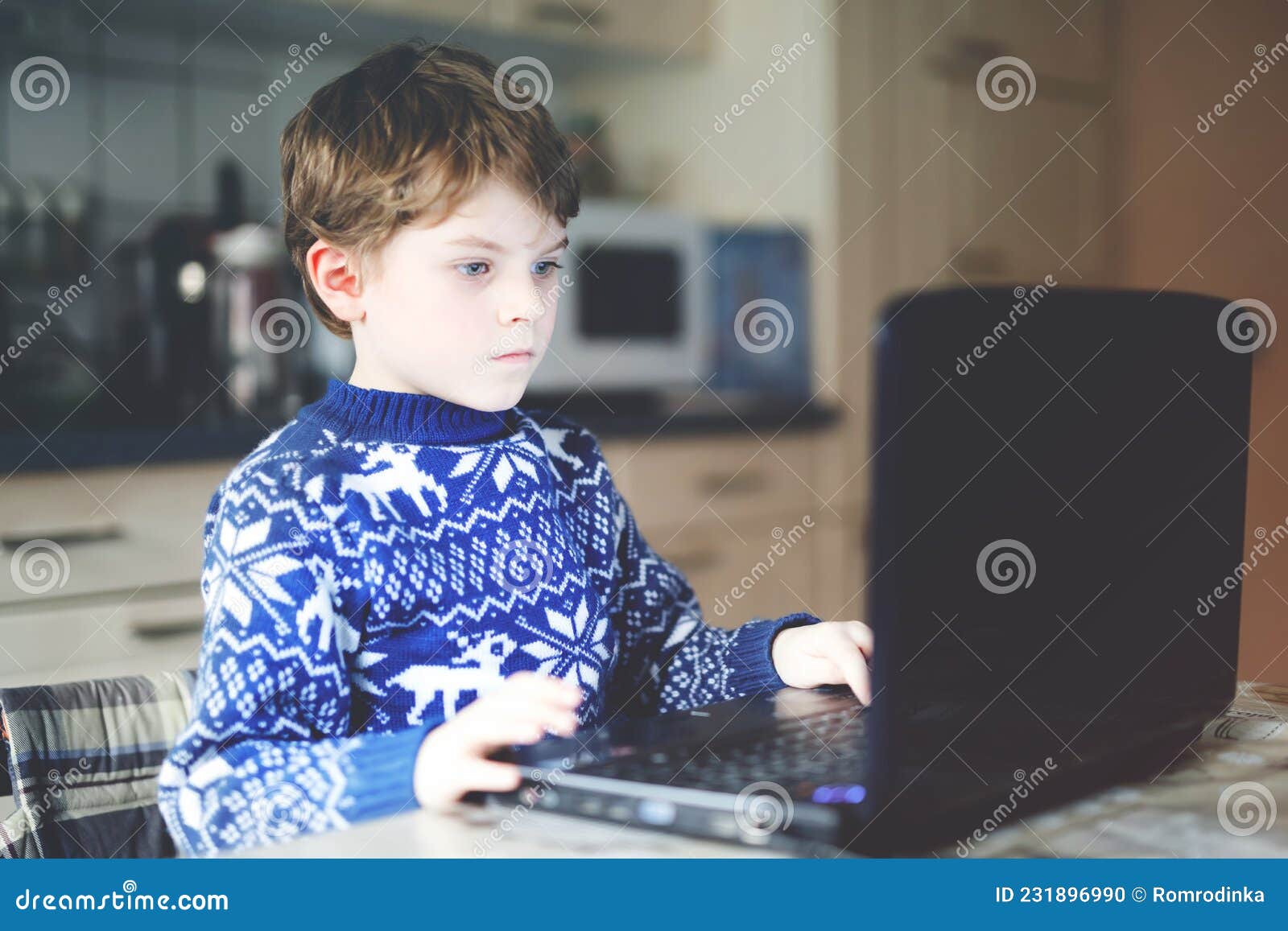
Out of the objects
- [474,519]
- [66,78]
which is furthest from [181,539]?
[474,519]

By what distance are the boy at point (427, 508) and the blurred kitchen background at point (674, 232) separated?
0.96 meters

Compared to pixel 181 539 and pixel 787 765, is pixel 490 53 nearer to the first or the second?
pixel 181 539

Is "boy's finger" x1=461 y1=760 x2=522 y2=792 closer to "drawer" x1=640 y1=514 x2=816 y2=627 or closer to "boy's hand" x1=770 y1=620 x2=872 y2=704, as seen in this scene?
"boy's hand" x1=770 y1=620 x2=872 y2=704

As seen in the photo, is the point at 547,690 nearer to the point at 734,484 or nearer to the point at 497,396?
the point at 497,396

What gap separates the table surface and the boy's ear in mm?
430

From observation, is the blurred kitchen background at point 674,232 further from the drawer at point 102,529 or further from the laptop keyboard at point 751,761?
the laptop keyboard at point 751,761

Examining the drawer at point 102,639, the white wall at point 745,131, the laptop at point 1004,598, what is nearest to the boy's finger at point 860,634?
the laptop at point 1004,598

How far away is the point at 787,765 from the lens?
51 cm

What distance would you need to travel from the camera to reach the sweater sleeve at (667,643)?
0.84m

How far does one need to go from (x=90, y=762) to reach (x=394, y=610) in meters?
0.25

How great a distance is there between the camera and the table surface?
0.44 m

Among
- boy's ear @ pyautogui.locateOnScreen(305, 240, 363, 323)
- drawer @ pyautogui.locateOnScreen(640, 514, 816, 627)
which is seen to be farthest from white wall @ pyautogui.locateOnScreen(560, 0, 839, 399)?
boy's ear @ pyautogui.locateOnScreen(305, 240, 363, 323)

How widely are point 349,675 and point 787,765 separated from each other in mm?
321

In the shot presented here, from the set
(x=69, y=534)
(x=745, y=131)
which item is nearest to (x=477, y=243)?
(x=69, y=534)
